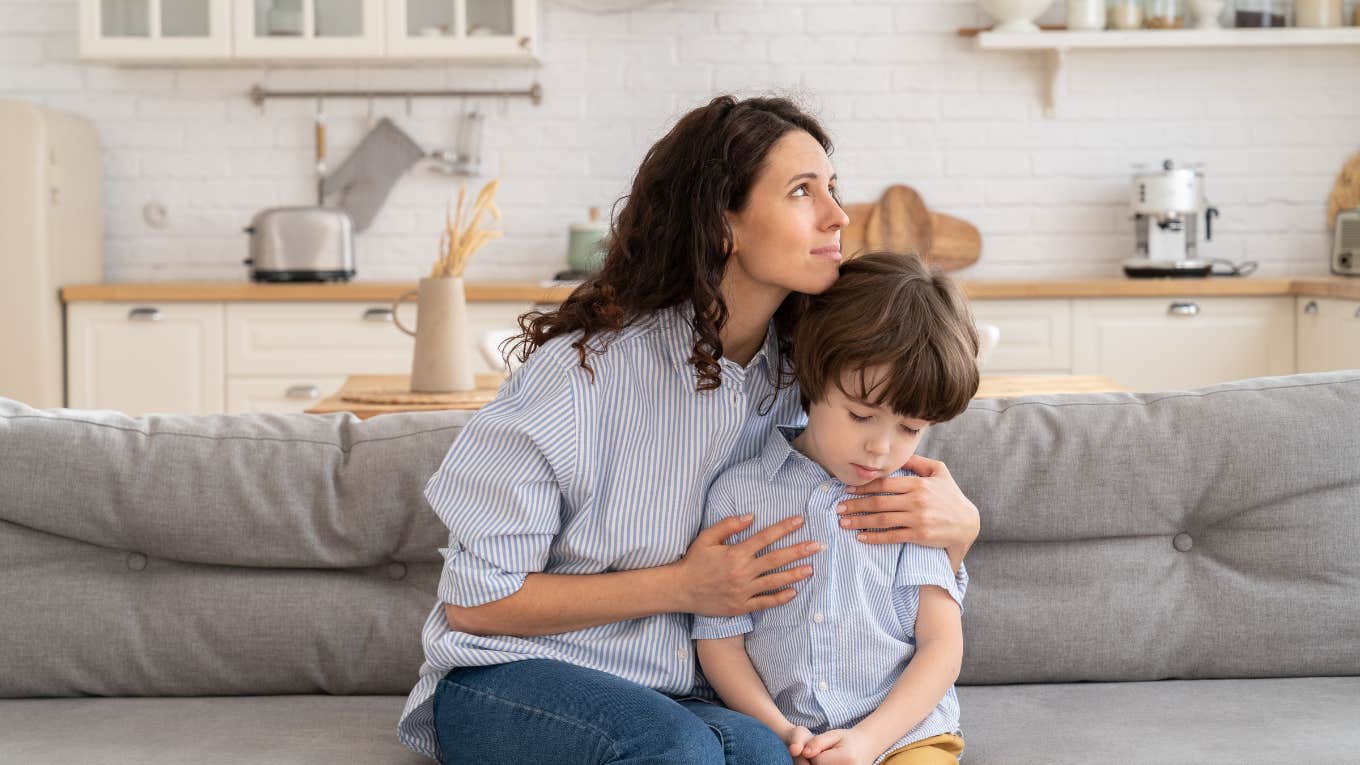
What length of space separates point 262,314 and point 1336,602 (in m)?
3.32

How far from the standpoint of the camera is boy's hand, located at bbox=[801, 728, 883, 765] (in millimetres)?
1408

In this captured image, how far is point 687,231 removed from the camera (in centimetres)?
159

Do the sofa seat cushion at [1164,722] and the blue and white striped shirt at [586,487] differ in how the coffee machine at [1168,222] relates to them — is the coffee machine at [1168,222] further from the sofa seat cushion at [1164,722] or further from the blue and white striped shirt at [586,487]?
the blue and white striped shirt at [586,487]

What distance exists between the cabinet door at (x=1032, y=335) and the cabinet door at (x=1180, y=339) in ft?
0.11

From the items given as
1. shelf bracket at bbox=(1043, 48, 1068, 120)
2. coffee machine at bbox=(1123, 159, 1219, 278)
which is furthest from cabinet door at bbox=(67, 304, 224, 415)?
coffee machine at bbox=(1123, 159, 1219, 278)

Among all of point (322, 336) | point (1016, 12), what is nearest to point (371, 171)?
point (322, 336)

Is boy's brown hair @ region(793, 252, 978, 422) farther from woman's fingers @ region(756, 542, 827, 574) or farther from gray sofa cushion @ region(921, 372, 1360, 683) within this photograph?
gray sofa cushion @ region(921, 372, 1360, 683)

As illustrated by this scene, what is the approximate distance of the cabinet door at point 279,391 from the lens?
4.30 meters

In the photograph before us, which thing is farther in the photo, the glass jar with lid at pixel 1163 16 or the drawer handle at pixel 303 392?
the glass jar with lid at pixel 1163 16

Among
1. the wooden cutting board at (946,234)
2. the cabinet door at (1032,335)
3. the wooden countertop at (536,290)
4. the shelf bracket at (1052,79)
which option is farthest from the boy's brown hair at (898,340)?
the shelf bracket at (1052,79)

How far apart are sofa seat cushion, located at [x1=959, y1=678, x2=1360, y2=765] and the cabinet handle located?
3247 millimetres

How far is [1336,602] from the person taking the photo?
70.9 inches

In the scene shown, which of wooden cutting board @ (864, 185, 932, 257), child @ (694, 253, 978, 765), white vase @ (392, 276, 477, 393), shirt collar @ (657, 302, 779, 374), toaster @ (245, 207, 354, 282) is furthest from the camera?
wooden cutting board @ (864, 185, 932, 257)

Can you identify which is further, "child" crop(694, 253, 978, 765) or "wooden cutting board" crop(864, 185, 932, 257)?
"wooden cutting board" crop(864, 185, 932, 257)
